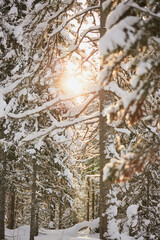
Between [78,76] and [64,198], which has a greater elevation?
[78,76]

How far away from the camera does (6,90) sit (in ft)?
22.4

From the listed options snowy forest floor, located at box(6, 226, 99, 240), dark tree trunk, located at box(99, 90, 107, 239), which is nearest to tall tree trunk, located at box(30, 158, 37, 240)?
snowy forest floor, located at box(6, 226, 99, 240)

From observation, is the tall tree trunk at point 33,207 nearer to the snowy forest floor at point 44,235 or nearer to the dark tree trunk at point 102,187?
the snowy forest floor at point 44,235

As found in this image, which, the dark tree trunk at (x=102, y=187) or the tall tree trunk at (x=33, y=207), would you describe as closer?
the dark tree trunk at (x=102, y=187)

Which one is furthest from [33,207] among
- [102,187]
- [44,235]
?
[102,187]

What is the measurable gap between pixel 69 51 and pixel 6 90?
1.98 meters

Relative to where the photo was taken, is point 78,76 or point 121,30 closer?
point 121,30

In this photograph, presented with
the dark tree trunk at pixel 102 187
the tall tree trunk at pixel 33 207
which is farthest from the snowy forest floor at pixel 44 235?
the dark tree trunk at pixel 102 187

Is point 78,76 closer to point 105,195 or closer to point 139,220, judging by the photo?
point 105,195

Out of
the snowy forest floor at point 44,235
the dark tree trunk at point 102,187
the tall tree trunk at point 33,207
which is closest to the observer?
the dark tree trunk at point 102,187

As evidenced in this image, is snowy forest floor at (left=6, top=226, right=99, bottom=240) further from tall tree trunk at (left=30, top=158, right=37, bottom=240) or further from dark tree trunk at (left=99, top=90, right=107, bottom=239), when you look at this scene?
dark tree trunk at (left=99, top=90, right=107, bottom=239)

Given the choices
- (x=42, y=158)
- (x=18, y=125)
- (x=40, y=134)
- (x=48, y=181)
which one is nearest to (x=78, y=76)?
(x=40, y=134)

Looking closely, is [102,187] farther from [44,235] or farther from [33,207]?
[44,235]

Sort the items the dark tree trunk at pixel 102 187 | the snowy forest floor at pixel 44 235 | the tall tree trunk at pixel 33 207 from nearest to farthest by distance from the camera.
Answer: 1. the dark tree trunk at pixel 102 187
2. the tall tree trunk at pixel 33 207
3. the snowy forest floor at pixel 44 235
